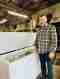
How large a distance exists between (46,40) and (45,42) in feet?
0.05

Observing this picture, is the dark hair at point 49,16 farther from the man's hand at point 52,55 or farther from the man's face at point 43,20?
the man's hand at point 52,55

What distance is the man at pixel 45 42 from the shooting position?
947 millimetres

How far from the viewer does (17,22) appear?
1.04 meters

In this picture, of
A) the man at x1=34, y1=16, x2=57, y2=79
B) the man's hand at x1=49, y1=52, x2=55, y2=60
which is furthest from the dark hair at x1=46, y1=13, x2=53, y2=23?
the man's hand at x1=49, y1=52, x2=55, y2=60

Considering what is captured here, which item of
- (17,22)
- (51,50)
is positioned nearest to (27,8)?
(17,22)

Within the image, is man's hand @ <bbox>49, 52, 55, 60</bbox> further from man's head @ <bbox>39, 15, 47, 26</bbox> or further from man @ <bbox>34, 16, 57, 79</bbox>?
man's head @ <bbox>39, 15, 47, 26</bbox>

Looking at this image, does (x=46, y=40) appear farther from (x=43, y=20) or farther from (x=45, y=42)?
(x=43, y=20)

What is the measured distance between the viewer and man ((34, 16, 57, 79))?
95cm

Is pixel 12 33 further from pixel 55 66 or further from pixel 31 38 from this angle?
pixel 55 66

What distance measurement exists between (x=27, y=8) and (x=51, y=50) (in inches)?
12.9

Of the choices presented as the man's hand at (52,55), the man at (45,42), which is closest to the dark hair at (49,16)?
the man at (45,42)

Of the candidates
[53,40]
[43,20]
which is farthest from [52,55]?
[43,20]

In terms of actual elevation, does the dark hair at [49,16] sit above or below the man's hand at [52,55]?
above

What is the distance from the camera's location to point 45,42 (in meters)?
0.97
